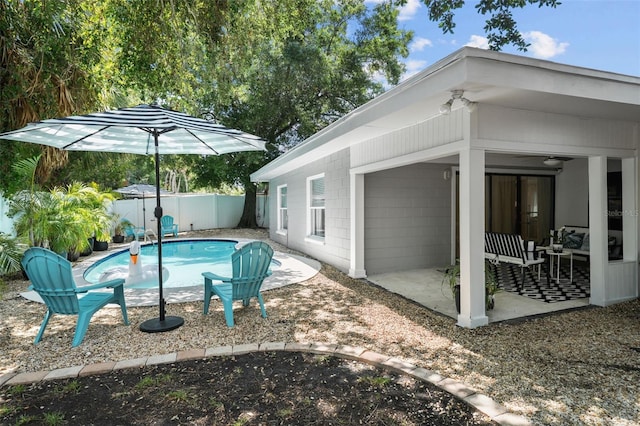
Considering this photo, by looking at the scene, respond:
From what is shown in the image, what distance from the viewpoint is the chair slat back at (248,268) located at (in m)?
4.36

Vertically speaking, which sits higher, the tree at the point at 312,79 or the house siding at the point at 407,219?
the tree at the point at 312,79

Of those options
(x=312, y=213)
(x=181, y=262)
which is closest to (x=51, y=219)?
(x=181, y=262)

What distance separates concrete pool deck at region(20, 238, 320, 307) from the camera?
5.36m

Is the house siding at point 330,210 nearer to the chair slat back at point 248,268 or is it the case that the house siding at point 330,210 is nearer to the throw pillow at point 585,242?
the chair slat back at point 248,268

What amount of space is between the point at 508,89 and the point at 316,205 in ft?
21.1

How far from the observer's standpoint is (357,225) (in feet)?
22.8

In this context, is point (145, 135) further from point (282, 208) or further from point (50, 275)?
point (282, 208)

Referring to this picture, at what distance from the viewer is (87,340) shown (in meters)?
3.79

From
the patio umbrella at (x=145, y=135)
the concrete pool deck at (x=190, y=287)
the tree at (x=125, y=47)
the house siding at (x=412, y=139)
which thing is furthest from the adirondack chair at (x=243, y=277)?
the tree at (x=125, y=47)

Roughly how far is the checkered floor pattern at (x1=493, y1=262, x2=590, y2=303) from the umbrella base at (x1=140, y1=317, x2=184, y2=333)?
4948 mm

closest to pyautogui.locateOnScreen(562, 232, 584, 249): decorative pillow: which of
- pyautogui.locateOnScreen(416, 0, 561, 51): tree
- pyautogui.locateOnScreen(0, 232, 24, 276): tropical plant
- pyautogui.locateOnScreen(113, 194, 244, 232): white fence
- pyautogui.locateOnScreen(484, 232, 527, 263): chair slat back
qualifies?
pyautogui.locateOnScreen(484, 232, 527, 263): chair slat back

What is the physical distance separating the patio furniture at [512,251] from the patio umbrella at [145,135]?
449 centimetres

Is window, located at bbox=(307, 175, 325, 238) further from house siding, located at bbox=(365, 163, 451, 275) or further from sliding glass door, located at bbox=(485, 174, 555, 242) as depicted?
sliding glass door, located at bbox=(485, 174, 555, 242)

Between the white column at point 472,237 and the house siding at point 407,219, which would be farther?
the house siding at point 407,219
